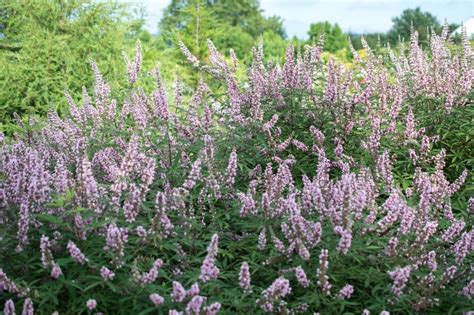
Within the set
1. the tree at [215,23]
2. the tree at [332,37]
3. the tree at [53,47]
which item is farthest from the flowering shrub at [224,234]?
the tree at [332,37]

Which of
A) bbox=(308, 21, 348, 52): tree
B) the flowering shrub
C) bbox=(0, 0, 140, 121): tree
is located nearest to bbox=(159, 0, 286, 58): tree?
bbox=(0, 0, 140, 121): tree

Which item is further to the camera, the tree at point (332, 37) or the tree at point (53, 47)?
the tree at point (332, 37)

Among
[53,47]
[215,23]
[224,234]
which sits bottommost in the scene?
[224,234]

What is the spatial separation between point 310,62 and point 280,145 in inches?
52.4

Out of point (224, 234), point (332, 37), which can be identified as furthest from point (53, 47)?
point (332, 37)

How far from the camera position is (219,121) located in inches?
238

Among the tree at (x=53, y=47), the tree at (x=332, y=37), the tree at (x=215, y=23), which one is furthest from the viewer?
the tree at (x=332, y=37)

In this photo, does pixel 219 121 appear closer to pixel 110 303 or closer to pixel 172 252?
pixel 172 252

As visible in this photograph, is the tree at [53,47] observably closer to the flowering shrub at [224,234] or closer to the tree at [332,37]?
the flowering shrub at [224,234]

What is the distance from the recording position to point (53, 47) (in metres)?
11.1

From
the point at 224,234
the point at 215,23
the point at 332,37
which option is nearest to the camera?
the point at 224,234

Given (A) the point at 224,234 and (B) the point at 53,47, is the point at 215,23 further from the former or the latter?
(A) the point at 224,234

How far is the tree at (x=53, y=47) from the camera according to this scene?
36.0 ft

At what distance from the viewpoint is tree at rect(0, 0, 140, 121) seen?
10969 mm
